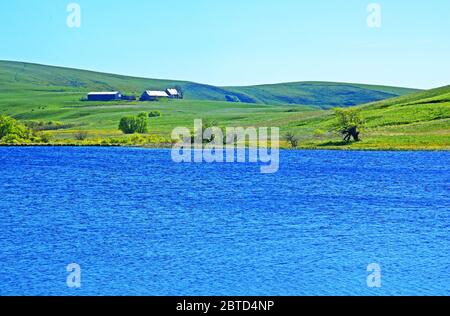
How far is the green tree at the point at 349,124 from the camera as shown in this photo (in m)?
98.5

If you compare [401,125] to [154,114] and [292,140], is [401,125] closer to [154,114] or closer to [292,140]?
[292,140]

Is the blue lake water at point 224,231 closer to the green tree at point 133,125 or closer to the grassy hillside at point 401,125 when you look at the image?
the grassy hillside at point 401,125

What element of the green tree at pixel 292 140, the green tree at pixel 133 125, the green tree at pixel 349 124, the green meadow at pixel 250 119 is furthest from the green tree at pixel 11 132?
the green tree at pixel 349 124

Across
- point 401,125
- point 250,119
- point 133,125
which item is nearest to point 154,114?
point 250,119

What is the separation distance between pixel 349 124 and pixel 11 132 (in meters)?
46.0

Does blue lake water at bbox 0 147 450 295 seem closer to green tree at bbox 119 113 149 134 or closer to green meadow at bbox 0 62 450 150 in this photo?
green meadow at bbox 0 62 450 150

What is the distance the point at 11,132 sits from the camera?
4055 inches

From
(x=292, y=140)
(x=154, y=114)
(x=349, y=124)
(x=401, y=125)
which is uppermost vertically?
(x=154, y=114)

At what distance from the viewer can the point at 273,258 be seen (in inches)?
1233

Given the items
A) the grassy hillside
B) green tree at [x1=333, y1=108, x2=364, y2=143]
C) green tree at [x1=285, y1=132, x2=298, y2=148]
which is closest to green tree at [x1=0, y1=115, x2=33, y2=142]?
green tree at [x1=285, y1=132, x2=298, y2=148]

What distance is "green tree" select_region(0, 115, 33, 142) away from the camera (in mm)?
102438

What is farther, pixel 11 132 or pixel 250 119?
pixel 250 119
